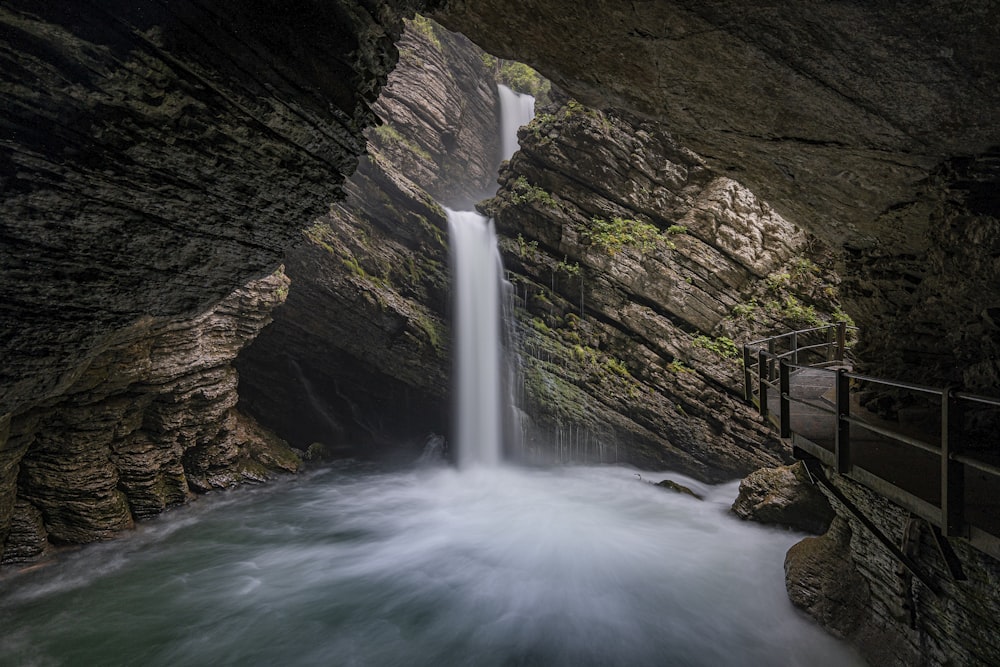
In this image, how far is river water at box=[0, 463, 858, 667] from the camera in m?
6.57

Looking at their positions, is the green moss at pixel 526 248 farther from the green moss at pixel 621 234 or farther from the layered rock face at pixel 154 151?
the layered rock face at pixel 154 151

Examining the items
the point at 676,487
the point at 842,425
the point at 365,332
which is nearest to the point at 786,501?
the point at 676,487

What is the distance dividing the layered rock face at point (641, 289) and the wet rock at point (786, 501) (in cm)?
275

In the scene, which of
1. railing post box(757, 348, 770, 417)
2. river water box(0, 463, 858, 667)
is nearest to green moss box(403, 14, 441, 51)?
river water box(0, 463, 858, 667)

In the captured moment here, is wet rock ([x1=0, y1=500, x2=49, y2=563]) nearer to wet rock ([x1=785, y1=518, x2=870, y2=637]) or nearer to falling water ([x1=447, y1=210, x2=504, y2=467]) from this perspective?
falling water ([x1=447, y1=210, x2=504, y2=467])

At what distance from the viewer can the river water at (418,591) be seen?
6574mm

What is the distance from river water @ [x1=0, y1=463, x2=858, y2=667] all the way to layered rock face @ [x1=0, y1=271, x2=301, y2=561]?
2.48ft

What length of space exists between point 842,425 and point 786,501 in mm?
7058

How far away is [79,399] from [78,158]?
747 cm

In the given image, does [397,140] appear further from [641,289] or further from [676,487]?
[676,487]

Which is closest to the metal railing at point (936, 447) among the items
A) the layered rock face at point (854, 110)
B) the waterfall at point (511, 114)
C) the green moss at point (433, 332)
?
the layered rock face at point (854, 110)

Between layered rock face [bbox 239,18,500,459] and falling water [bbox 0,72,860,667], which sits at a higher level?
layered rock face [bbox 239,18,500,459]

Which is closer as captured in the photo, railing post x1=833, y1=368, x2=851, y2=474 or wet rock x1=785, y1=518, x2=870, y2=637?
railing post x1=833, y1=368, x2=851, y2=474

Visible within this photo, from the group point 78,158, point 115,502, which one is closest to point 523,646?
point 78,158
